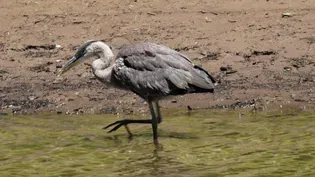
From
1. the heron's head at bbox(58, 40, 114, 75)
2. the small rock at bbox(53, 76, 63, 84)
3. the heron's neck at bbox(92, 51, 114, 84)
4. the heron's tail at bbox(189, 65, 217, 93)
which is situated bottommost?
the heron's tail at bbox(189, 65, 217, 93)

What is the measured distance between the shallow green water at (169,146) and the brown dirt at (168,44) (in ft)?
1.79

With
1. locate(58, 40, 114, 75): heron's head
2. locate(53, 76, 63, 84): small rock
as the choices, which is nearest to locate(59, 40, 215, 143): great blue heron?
locate(58, 40, 114, 75): heron's head

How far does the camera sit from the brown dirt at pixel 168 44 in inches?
419

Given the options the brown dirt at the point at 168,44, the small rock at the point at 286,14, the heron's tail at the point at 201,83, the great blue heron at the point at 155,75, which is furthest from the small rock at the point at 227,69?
the heron's tail at the point at 201,83

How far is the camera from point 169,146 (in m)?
8.78

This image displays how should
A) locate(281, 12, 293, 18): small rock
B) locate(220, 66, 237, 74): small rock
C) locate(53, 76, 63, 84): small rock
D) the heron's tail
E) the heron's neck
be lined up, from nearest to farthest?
the heron's tail → the heron's neck → locate(220, 66, 237, 74): small rock → locate(53, 76, 63, 84): small rock → locate(281, 12, 293, 18): small rock

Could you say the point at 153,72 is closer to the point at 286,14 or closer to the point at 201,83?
the point at 201,83

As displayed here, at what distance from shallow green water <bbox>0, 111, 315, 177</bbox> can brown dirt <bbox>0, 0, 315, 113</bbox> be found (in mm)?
546

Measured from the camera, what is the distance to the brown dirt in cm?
1063

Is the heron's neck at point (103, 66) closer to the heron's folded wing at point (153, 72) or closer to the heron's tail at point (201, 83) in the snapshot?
the heron's folded wing at point (153, 72)

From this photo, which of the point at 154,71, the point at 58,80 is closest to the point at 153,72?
the point at 154,71

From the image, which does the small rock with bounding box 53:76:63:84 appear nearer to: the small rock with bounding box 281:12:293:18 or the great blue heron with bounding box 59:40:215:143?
the great blue heron with bounding box 59:40:215:143

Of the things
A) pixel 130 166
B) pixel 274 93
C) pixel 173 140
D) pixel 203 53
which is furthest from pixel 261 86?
pixel 130 166

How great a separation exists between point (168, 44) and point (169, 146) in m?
3.39
